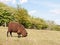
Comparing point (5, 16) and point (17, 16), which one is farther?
point (17, 16)

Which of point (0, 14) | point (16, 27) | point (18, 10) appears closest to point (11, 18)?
point (0, 14)

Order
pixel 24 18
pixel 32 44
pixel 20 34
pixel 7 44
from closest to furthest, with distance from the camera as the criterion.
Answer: pixel 7 44, pixel 32 44, pixel 20 34, pixel 24 18

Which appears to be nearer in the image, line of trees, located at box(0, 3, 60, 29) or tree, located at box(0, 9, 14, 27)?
tree, located at box(0, 9, 14, 27)

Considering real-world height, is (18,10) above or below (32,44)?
above

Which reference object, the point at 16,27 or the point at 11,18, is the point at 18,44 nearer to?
the point at 16,27

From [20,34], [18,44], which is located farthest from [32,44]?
[20,34]

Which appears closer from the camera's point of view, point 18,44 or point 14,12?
point 18,44

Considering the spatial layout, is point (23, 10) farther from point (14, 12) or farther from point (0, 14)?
point (0, 14)

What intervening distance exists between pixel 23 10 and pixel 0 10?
26.5 ft

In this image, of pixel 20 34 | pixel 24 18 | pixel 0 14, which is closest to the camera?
pixel 20 34

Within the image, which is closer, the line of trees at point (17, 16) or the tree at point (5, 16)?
the tree at point (5, 16)

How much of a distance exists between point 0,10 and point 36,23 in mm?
13686

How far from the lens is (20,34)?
75.2ft

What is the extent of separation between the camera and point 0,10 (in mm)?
64750
